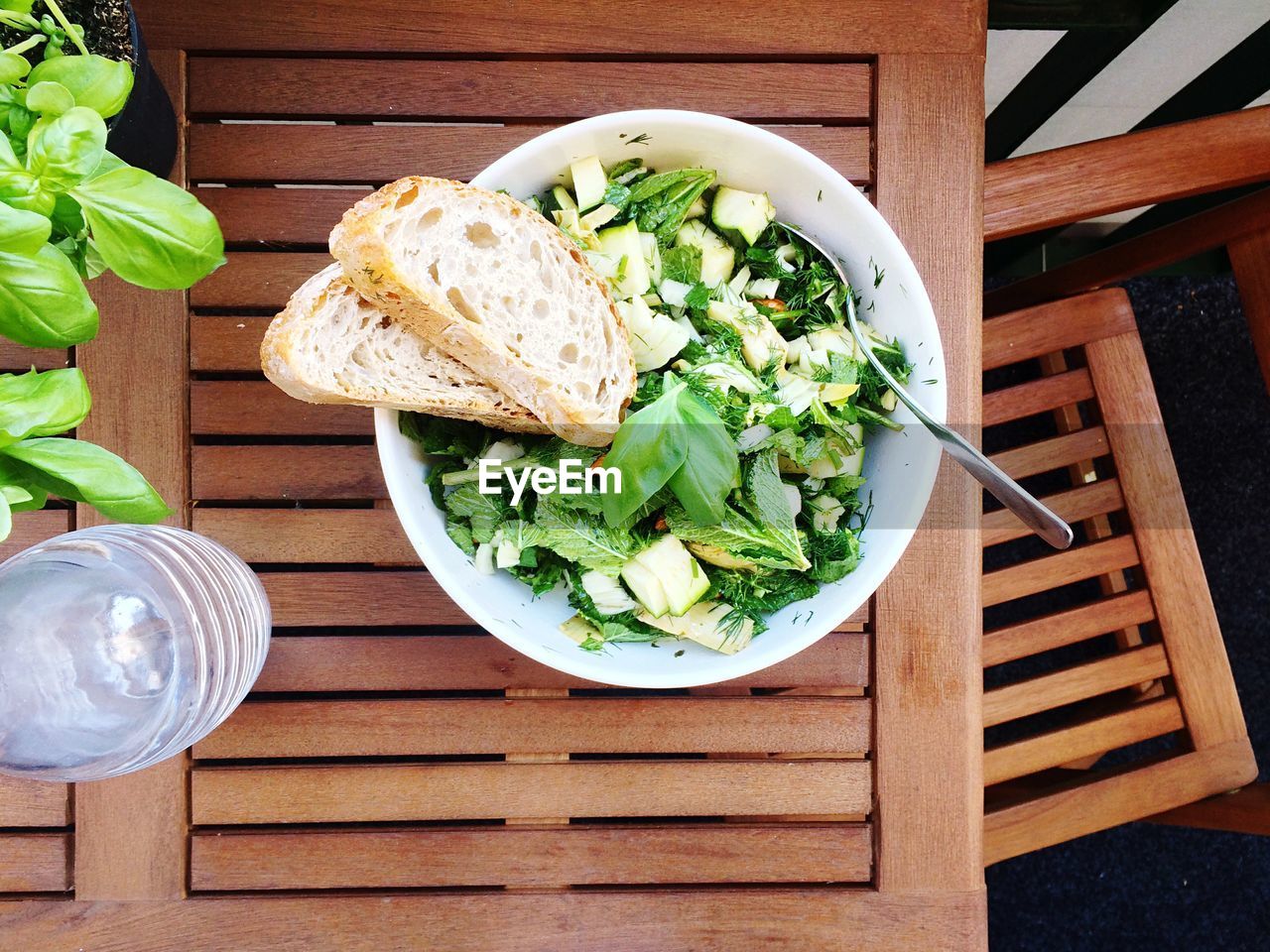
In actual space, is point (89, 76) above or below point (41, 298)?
above

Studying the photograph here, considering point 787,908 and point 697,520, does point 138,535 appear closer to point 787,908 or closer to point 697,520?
point 697,520

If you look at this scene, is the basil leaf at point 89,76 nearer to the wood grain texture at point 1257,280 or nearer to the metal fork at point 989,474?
the metal fork at point 989,474

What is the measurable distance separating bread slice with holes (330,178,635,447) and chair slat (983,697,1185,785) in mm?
791

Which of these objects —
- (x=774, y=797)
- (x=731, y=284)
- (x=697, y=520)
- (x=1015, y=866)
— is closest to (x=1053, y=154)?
(x=731, y=284)

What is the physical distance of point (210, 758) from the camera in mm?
1002

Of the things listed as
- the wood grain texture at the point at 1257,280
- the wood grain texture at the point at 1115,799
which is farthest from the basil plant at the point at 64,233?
the wood grain texture at the point at 1257,280

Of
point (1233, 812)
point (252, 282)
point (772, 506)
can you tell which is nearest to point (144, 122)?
point (252, 282)

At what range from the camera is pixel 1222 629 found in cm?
172

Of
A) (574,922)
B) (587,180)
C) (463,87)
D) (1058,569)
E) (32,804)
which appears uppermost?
(463,87)

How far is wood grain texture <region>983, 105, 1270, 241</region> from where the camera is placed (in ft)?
3.25

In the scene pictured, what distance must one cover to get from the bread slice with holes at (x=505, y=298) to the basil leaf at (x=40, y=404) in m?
0.21

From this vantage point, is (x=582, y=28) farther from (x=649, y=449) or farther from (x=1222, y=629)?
(x=1222, y=629)

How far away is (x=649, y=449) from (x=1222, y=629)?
1.51 meters

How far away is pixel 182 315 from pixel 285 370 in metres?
0.31
